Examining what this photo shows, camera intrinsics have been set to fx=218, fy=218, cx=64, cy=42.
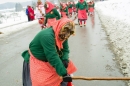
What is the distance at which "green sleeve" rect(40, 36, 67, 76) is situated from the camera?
277 cm

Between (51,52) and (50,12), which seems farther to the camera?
(50,12)

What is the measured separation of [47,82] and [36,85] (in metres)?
0.17

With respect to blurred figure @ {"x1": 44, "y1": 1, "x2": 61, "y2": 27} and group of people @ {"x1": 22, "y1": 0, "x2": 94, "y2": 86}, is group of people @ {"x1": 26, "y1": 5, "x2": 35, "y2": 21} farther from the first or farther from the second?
group of people @ {"x1": 22, "y1": 0, "x2": 94, "y2": 86}

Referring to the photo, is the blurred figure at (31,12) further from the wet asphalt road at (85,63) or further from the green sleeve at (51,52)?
the green sleeve at (51,52)

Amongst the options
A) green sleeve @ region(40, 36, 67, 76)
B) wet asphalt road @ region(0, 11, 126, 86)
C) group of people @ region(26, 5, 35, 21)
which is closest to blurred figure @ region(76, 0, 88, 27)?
wet asphalt road @ region(0, 11, 126, 86)

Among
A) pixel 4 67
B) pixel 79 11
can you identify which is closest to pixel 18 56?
pixel 4 67

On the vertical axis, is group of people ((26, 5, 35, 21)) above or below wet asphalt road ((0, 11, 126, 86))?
above

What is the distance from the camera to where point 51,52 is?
2.78 metres

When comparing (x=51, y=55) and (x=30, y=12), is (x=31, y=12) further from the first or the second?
(x=51, y=55)

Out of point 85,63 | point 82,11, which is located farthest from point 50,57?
point 82,11

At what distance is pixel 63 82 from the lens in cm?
316

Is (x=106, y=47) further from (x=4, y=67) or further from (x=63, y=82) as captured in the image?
(x=63, y=82)

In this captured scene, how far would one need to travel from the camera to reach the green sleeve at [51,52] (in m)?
2.77

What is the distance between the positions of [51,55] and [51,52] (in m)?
0.04
